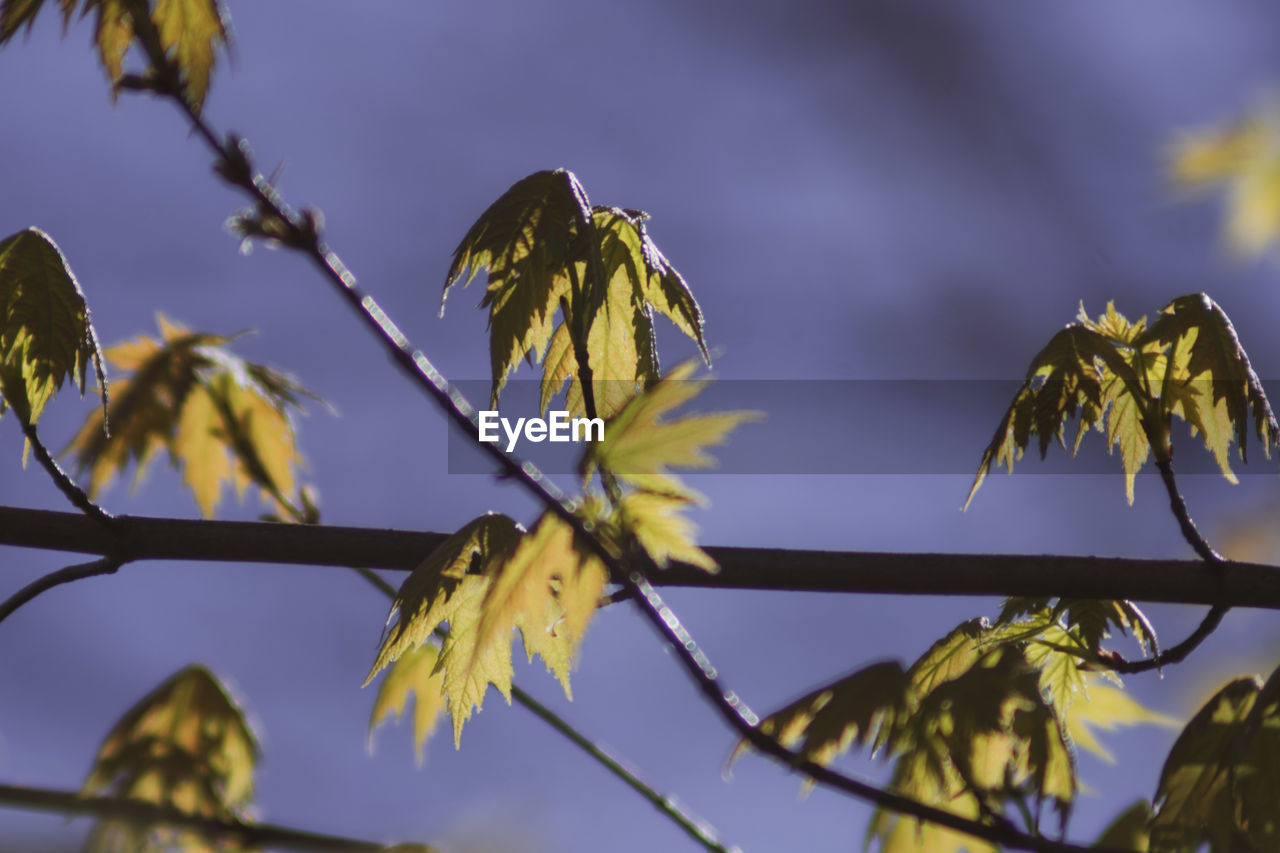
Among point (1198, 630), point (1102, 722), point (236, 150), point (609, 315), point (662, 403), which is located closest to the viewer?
point (236, 150)

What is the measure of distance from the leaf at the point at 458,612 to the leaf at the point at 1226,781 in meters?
0.64

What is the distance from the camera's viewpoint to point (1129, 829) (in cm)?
106

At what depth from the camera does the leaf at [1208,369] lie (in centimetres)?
107

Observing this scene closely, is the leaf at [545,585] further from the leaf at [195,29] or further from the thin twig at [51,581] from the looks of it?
the leaf at [195,29]

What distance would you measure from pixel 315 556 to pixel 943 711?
2.04 ft

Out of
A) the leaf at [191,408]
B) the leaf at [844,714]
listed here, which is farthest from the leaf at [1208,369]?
the leaf at [191,408]

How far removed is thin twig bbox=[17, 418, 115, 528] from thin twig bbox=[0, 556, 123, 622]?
0.15 ft

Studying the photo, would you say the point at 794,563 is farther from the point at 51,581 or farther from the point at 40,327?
the point at 40,327

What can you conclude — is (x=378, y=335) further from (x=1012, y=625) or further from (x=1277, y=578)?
(x=1277, y=578)

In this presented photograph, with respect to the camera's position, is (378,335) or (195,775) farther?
(195,775)

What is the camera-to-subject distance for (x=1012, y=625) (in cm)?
105

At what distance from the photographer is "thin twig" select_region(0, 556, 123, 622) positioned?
1003mm

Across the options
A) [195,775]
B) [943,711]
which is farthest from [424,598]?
[195,775]

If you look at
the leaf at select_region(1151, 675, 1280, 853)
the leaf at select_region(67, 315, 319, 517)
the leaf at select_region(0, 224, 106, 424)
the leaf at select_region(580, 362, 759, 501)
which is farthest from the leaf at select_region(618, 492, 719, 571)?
the leaf at select_region(67, 315, 319, 517)
